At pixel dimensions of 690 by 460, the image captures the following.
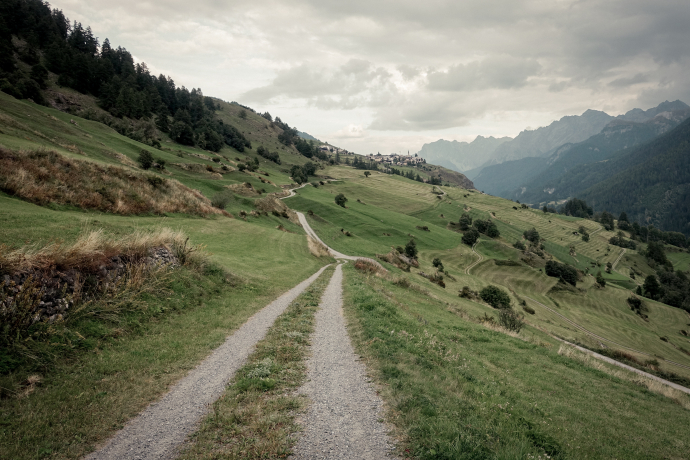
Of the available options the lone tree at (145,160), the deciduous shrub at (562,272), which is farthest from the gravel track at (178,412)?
the deciduous shrub at (562,272)

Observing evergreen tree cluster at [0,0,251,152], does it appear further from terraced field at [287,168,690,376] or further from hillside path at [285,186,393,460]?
hillside path at [285,186,393,460]

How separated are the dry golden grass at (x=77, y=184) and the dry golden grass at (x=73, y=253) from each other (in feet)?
35.6

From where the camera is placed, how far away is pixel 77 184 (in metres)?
23.8

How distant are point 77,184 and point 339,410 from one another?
29.0 metres

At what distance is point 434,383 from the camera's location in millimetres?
8695

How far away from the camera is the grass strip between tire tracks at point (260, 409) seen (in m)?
5.51

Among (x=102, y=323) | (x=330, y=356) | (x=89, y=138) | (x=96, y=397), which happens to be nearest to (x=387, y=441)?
(x=330, y=356)

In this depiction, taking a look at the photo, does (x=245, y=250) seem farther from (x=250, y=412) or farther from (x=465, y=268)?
(x=465, y=268)

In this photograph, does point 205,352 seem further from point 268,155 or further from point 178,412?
point 268,155

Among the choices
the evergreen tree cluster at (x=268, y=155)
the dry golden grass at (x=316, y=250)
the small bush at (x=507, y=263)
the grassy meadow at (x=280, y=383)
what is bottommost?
the small bush at (x=507, y=263)

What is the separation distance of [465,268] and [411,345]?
3200 inches

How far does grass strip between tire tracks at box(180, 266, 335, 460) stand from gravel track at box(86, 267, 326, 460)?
1.12 ft

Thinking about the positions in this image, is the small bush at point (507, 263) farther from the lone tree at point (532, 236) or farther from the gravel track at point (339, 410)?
the gravel track at point (339, 410)

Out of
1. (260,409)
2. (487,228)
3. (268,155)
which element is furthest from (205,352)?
(268,155)
